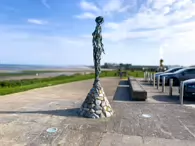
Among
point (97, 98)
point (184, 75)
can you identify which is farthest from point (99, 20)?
point (184, 75)

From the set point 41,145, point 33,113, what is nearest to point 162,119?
point 41,145

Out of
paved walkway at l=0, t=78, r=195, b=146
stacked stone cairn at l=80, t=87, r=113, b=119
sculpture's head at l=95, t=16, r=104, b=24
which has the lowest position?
paved walkway at l=0, t=78, r=195, b=146

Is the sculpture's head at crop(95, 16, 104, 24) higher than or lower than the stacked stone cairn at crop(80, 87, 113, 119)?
higher

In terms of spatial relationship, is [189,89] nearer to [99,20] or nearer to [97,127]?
[99,20]

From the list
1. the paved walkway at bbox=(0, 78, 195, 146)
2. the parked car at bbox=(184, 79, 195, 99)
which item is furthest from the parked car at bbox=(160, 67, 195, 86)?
the paved walkway at bbox=(0, 78, 195, 146)

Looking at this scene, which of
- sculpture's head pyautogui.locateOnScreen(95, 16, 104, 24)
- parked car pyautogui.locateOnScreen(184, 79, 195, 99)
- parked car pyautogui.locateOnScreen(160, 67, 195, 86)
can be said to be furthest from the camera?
parked car pyautogui.locateOnScreen(160, 67, 195, 86)

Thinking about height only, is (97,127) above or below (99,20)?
below

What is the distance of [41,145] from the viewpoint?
3852 mm

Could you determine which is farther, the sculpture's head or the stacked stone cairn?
the sculpture's head

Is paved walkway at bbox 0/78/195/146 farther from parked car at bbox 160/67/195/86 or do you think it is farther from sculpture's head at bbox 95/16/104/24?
parked car at bbox 160/67/195/86

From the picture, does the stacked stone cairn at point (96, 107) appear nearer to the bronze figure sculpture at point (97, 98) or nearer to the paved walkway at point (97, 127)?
the bronze figure sculpture at point (97, 98)

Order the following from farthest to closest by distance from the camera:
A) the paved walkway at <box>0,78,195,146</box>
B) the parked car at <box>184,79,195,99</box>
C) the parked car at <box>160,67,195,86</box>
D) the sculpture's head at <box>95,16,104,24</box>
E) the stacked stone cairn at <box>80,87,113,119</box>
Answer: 1. the parked car at <box>160,67,195,86</box>
2. the parked car at <box>184,79,195,99</box>
3. the sculpture's head at <box>95,16,104,24</box>
4. the stacked stone cairn at <box>80,87,113,119</box>
5. the paved walkway at <box>0,78,195,146</box>

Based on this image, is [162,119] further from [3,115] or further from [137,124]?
[3,115]

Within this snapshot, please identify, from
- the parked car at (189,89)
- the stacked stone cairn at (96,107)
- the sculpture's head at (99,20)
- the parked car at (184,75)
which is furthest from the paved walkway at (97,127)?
the parked car at (184,75)
